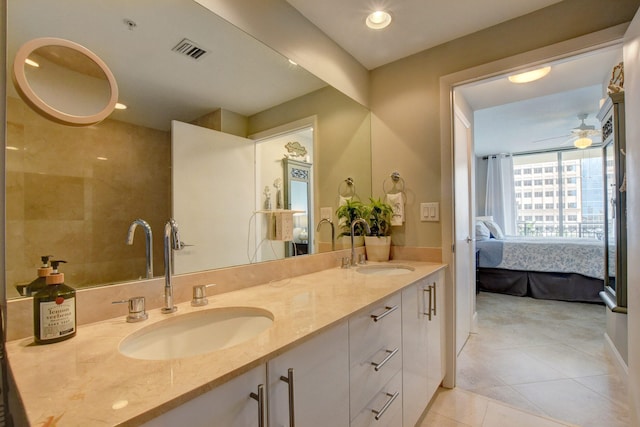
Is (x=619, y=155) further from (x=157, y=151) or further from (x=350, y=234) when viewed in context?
(x=157, y=151)

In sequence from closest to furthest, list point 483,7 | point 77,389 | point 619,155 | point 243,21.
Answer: point 77,389
point 243,21
point 483,7
point 619,155

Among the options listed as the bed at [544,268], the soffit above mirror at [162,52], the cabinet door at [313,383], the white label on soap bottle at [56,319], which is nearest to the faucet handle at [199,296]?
the white label on soap bottle at [56,319]

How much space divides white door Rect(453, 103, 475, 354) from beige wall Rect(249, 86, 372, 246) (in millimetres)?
659

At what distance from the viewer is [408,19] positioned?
1700 millimetres

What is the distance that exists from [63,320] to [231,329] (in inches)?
18.1

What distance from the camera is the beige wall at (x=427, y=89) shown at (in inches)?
61.2

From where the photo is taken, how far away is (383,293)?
1157 mm

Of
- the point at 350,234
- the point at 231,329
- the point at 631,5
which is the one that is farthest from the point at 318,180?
the point at 631,5

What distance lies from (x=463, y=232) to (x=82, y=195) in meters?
2.40

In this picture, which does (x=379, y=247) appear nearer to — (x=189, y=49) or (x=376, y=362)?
(x=376, y=362)

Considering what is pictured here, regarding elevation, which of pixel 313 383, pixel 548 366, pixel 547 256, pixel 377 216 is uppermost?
pixel 377 216

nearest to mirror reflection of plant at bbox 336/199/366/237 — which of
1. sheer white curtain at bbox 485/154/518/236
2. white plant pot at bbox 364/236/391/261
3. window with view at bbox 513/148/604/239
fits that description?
white plant pot at bbox 364/236/391/261

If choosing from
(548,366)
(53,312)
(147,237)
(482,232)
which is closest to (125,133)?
(147,237)

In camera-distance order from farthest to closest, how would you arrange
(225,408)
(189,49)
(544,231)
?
(544,231), (189,49), (225,408)
